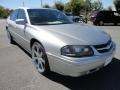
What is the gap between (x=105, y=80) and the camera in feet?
14.6

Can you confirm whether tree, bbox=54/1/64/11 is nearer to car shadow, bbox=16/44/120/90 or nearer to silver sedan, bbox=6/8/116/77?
silver sedan, bbox=6/8/116/77

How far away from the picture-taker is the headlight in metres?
3.90

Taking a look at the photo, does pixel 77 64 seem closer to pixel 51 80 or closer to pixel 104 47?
pixel 104 47

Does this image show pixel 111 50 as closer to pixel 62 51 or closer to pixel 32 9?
pixel 62 51

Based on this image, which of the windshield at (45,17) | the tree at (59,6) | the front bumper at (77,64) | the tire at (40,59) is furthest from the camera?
the tree at (59,6)

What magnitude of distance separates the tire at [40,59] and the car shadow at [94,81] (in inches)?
8.8

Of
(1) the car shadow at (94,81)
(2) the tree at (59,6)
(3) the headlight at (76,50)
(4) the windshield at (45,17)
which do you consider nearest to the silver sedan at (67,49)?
(3) the headlight at (76,50)

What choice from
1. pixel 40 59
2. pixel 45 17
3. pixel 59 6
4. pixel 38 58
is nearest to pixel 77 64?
pixel 40 59

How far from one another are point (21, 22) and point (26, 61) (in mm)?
1083

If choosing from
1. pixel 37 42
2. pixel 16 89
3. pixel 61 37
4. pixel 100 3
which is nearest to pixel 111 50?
pixel 61 37

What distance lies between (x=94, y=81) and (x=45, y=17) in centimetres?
232

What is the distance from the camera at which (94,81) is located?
4.43 m

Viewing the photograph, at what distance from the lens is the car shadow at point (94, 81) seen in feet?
13.6

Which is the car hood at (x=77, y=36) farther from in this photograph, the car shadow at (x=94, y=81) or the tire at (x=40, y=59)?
the car shadow at (x=94, y=81)
